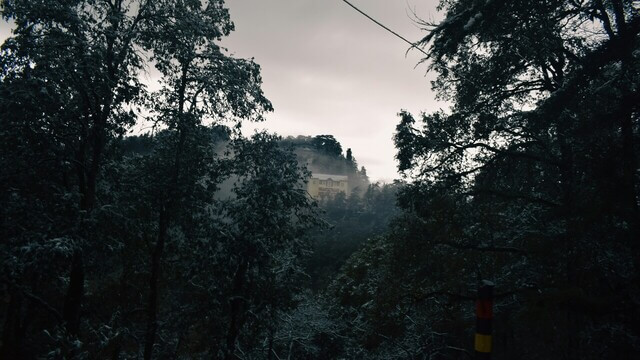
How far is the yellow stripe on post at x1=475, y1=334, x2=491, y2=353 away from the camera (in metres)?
2.55

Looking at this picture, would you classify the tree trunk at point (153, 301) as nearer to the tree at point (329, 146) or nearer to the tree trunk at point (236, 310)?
the tree trunk at point (236, 310)

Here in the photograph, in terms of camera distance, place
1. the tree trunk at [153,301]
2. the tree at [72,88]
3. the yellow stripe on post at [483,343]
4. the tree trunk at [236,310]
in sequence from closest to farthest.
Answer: the yellow stripe on post at [483,343] → the tree at [72,88] → the tree trunk at [153,301] → the tree trunk at [236,310]

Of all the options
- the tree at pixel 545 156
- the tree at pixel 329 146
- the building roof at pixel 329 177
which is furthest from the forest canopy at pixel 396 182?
the tree at pixel 329 146

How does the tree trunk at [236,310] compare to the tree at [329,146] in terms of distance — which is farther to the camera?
the tree at [329,146]

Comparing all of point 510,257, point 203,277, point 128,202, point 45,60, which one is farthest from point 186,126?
point 510,257

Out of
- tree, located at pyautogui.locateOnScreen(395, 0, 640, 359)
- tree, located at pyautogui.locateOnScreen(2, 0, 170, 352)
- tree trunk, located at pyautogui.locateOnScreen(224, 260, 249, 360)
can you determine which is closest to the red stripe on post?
tree, located at pyautogui.locateOnScreen(395, 0, 640, 359)

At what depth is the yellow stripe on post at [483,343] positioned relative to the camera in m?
2.55

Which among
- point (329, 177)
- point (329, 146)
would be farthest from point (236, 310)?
point (329, 146)

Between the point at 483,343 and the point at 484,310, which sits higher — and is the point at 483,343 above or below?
below

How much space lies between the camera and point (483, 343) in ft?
8.43

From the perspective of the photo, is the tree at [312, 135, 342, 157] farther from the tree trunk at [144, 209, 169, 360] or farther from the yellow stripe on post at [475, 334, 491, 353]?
the yellow stripe on post at [475, 334, 491, 353]

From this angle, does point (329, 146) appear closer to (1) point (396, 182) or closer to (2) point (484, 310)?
(1) point (396, 182)

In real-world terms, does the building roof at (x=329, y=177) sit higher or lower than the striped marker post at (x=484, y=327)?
higher

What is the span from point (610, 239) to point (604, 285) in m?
0.63
